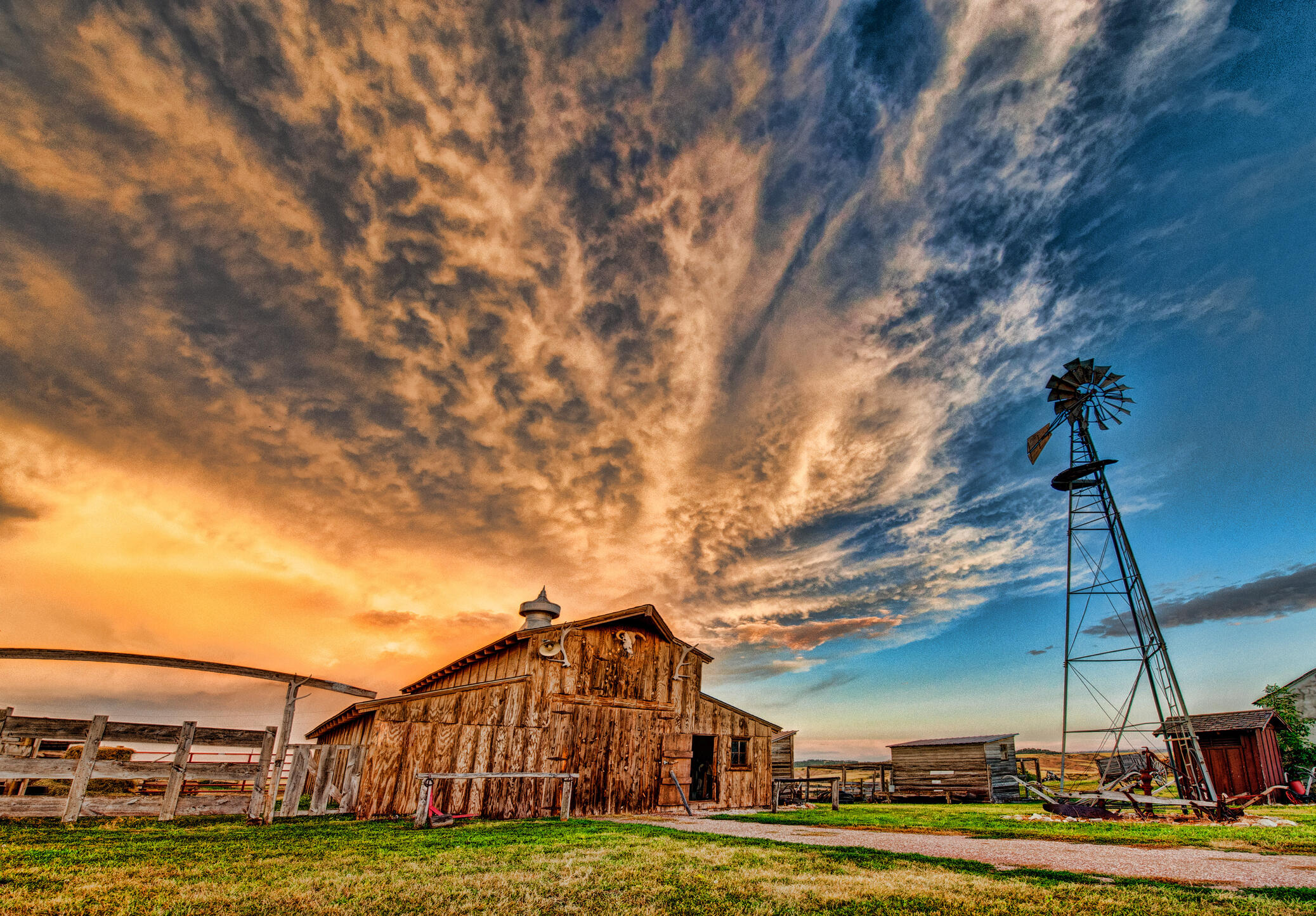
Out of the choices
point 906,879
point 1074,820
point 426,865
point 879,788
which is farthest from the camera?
point 879,788

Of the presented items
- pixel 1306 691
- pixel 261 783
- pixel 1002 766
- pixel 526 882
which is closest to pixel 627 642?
pixel 261 783

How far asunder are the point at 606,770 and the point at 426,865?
38.6 feet

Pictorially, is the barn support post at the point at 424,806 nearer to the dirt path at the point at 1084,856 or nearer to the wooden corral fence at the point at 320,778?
the wooden corral fence at the point at 320,778

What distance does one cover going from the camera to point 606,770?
18047 mm

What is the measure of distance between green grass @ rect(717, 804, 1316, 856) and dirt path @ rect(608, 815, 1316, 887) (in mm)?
998

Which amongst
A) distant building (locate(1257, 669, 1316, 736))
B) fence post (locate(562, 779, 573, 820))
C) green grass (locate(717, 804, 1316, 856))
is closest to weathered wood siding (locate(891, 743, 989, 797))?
green grass (locate(717, 804, 1316, 856))

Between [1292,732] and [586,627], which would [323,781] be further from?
[1292,732]

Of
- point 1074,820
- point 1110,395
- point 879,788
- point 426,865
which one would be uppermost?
point 1110,395

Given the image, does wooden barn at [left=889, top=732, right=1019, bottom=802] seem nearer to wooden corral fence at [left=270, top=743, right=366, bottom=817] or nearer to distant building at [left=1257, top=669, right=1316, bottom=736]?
distant building at [left=1257, top=669, right=1316, bottom=736]

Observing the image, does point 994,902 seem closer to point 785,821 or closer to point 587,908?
point 587,908

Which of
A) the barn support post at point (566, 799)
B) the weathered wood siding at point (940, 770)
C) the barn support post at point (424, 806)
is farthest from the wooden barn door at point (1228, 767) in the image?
the barn support post at point (424, 806)

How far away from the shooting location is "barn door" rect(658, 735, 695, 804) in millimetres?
20031

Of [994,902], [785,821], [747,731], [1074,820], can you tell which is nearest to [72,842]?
[994,902]

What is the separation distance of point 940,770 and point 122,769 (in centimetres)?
3891
